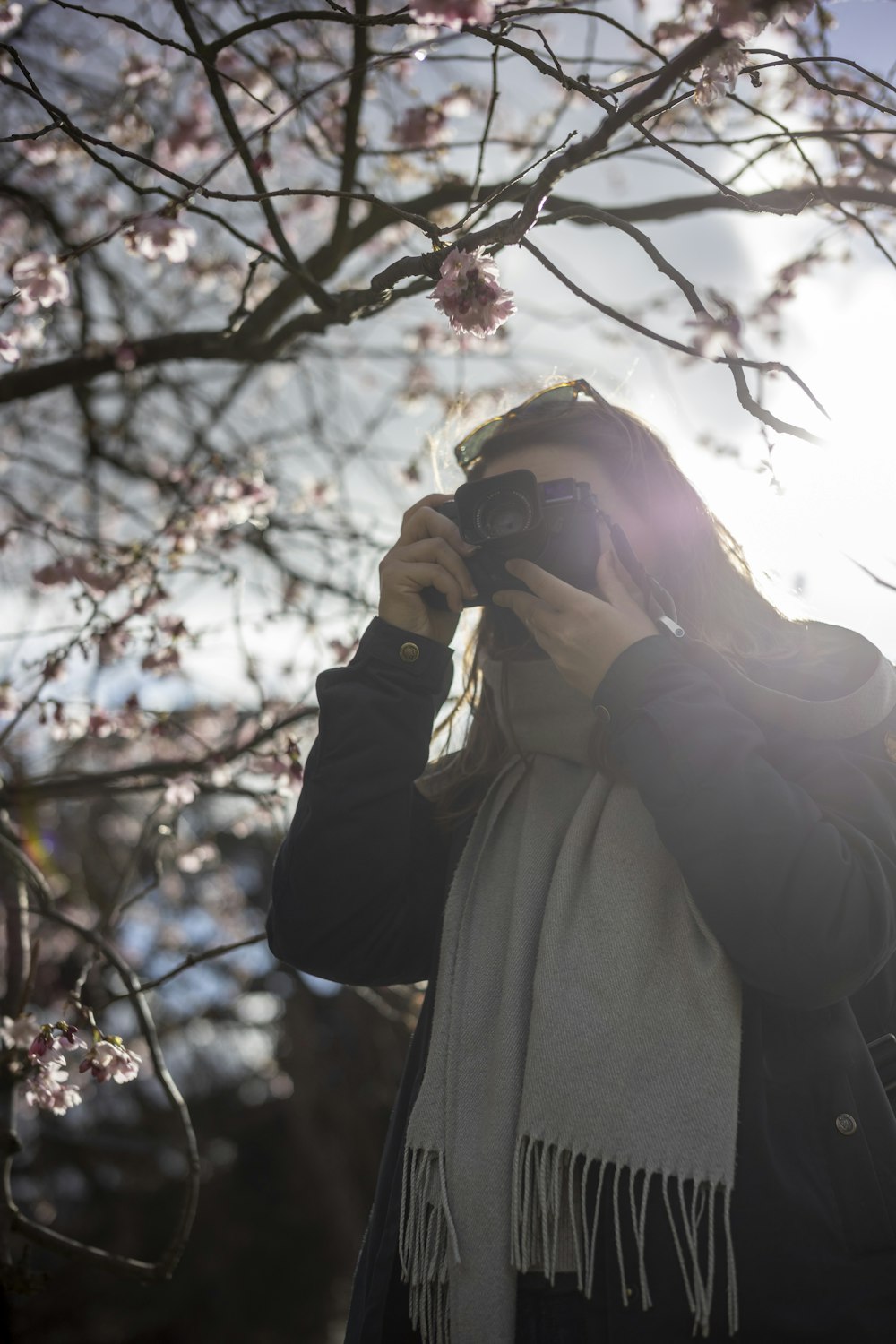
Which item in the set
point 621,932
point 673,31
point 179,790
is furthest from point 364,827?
point 673,31

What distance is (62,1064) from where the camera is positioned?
1230 millimetres

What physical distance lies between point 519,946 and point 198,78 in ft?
9.11

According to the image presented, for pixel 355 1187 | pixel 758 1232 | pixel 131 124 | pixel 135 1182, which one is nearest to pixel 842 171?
pixel 131 124

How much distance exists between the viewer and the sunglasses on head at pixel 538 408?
1.25 metres

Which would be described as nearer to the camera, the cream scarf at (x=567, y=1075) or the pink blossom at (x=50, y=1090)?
the cream scarf at (x=567, y=1075)

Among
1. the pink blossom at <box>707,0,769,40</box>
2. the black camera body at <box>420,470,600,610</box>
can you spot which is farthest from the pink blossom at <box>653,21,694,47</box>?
the pink blossom at <box>707,0,769,40</box>

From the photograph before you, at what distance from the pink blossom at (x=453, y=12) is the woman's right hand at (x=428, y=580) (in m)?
0.51

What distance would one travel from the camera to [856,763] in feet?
3.21

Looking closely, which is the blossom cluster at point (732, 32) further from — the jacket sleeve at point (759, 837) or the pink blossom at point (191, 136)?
the pink blossom at point (191, 136)

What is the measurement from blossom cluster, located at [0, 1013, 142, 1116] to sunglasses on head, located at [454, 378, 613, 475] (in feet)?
2.99

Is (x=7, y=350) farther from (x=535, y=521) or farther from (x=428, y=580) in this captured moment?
(x=535, y=521)

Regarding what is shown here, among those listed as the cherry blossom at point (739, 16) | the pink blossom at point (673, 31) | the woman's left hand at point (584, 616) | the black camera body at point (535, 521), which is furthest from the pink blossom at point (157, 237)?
the pink blossom at point (673, 31)

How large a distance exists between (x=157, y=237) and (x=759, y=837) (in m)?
1.18

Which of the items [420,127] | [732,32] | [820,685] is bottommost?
[820,685]
